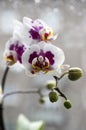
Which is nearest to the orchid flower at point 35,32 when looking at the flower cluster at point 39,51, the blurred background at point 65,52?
the flower cluster at point 39,51

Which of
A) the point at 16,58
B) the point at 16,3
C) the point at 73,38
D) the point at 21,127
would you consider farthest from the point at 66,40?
the point at 16,58

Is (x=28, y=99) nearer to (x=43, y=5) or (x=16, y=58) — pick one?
(x=43, y=5)

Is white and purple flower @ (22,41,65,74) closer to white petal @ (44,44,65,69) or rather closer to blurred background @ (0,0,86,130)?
white petal @ (44,44,65,69)

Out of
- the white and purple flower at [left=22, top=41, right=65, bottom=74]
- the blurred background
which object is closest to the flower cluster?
the white and purple flower at [left=22, top=41, right=65, bottom=74]

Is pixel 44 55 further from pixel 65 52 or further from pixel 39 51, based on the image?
pixel 65 52

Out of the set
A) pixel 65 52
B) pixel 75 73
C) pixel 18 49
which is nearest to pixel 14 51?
pixel 18 49

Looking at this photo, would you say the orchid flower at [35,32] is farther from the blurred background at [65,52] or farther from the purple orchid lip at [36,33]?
the blurred background at [65,52]

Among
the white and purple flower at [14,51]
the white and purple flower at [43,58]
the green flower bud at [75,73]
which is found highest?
the white and purple flower at [14,51]
